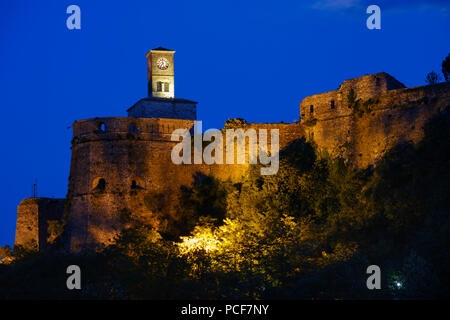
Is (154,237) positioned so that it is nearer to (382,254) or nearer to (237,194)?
(237,194)

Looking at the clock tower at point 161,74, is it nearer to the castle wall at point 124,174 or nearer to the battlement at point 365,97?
the castle wall at point 124,174

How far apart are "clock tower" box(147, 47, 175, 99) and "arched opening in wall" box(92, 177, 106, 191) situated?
47.1ft

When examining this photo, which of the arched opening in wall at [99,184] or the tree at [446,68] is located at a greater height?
the tree at [446,68]

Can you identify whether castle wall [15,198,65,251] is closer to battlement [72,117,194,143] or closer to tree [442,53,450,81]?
battlement [72,117,194,143]

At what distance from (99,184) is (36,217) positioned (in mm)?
7250

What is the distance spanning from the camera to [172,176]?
44.8m

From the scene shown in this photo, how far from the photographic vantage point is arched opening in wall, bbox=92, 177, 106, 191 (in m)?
44.2

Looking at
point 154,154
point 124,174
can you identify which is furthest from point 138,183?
point 154,154

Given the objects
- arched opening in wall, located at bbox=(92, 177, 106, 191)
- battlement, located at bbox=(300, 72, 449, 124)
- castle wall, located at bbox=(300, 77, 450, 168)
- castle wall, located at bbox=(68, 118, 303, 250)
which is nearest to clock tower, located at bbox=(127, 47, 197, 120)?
castle wall, located at bbox=(68, 118, 303, 250)

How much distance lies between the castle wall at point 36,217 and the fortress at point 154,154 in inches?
63.4

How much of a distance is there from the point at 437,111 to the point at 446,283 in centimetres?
1348

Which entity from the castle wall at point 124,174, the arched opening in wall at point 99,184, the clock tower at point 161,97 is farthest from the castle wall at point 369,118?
the clock tower at point 161,97

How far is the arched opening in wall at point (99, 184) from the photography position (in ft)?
145
